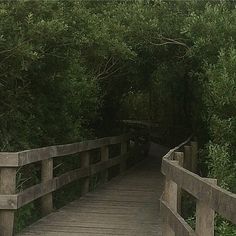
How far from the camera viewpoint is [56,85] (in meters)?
9.20

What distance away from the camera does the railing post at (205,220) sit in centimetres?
389

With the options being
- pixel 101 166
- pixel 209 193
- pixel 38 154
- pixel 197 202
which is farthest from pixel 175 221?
pixel 101 166

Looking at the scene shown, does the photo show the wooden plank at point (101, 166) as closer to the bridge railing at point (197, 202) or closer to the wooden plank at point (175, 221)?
the bridge railing at point (197, 202)

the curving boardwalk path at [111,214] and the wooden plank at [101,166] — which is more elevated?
the wooden plank at [101,166]

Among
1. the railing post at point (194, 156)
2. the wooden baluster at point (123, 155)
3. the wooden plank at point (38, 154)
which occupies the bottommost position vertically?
the wooden baluster at point (123, 155)

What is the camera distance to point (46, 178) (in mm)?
7223

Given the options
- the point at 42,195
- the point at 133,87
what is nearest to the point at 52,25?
the point at 42,195

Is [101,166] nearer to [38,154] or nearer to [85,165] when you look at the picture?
[85,165]

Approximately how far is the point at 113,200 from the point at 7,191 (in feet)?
11.3

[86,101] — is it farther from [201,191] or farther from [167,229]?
[201,191]

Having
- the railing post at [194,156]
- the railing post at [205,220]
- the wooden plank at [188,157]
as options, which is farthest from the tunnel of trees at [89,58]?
the railing post at [205,220]

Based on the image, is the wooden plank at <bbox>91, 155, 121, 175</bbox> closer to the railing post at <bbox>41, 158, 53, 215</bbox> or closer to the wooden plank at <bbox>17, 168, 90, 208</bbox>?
the wooden plank at <bbox>17, 168, 90, 208</bbox>

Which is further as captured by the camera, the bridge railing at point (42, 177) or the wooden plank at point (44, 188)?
the wooden plank at point (44, 188)

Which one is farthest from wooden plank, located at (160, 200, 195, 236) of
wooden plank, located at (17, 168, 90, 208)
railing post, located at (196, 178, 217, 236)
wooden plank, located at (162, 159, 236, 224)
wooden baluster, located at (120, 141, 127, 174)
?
wooden baluster, located at (120, 141, 127, 174)
